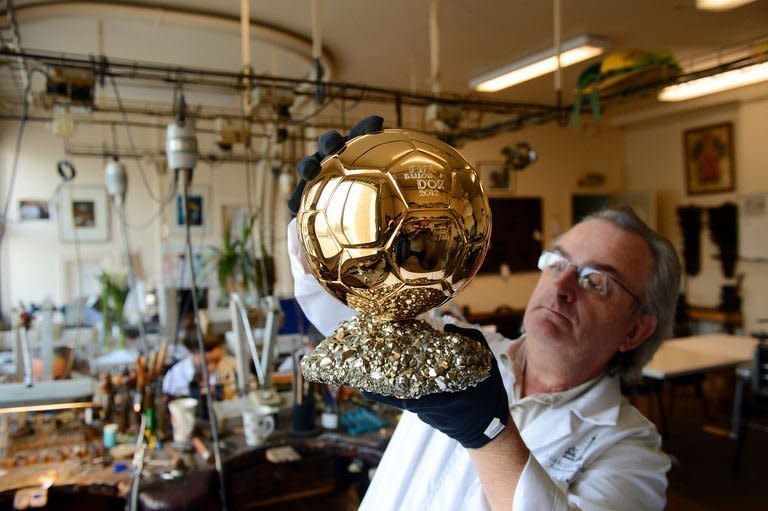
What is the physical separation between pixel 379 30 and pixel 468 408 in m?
4.11

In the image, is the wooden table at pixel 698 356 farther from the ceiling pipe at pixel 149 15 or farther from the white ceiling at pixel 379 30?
the ceiling pipe at pixel 149 15

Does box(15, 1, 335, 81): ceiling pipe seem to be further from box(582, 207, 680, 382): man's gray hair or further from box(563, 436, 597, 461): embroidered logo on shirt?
box(563, 436, 597, 461): embroidered logo on shirt

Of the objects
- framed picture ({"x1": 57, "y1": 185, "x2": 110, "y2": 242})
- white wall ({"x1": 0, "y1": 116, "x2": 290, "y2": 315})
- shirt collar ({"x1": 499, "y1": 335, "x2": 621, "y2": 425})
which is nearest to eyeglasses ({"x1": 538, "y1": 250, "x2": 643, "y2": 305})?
shirt collar ({"x1": 499, "y1": 335, "x2": 621, "y2": 425})

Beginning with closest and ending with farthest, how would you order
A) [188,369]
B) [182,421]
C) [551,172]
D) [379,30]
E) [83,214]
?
1. [182,421]
2. [188,369]
3. [379,30]
4. [83,214]
5. [551,172]

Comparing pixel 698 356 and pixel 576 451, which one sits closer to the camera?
pixel 576 451

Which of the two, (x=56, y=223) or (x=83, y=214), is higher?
(x=83, y=214)

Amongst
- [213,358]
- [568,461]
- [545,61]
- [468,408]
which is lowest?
[213,358]

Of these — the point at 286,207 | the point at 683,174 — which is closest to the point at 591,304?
the point at 286,207

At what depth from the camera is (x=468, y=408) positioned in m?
0.67

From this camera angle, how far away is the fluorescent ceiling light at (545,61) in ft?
12.0

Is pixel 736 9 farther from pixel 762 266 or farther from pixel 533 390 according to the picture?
pixel 533 390

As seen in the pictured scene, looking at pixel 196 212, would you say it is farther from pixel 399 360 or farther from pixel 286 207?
pixel 399 360

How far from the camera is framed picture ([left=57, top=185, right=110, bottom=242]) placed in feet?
21.5

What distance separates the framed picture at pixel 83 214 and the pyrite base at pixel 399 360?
22.5 feet
